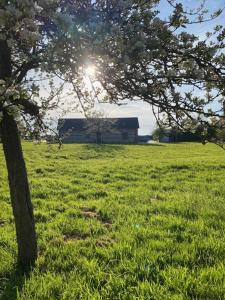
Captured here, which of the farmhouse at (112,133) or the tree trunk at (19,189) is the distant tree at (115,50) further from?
the farmhouse at (112,133)

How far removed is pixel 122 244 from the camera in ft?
29.2

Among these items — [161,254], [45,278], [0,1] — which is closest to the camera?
[0,1]

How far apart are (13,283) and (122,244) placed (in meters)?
2.59

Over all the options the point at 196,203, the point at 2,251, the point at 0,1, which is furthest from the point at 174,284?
the point at 196,203

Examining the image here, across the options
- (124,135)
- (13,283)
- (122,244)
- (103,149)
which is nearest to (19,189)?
(13,283)

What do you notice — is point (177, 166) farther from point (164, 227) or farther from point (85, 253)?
point (85, 253)

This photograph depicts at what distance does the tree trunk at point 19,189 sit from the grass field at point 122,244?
1.20 feet

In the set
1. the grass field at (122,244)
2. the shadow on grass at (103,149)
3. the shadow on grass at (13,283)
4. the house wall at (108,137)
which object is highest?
the house wall at (108,137)

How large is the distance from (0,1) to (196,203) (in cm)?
1043

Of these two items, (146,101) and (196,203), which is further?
(196,203)

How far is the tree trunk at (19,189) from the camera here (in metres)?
7.68

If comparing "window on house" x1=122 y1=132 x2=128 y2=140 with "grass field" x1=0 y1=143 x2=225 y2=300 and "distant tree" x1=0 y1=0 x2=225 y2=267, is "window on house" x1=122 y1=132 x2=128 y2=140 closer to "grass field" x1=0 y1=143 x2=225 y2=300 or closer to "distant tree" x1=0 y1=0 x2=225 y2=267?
"grass field" x1=0 y1=143 x2=225 y2=300

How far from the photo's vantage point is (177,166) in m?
25.6

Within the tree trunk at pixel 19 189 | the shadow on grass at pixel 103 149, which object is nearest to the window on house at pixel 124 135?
the shadow on grass at pixel 103 149
